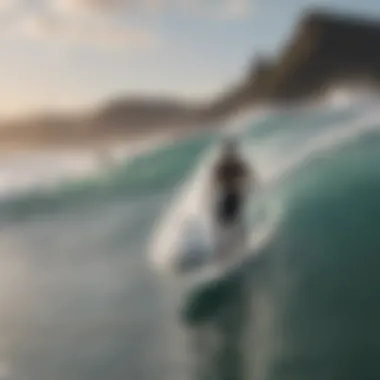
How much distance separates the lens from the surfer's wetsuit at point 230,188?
998 millimetres

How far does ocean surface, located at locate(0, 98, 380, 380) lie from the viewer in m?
0.95

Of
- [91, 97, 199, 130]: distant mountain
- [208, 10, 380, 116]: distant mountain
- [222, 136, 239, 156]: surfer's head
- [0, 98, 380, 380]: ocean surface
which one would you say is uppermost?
[208, 10, 380, 116]: distant mountain

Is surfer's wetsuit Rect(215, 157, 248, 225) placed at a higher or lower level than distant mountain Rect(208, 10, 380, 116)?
lower

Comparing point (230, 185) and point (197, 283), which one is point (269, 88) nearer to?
point (230, 185)

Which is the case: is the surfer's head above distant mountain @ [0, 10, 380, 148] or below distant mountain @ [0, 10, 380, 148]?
below

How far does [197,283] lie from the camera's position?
0.97m

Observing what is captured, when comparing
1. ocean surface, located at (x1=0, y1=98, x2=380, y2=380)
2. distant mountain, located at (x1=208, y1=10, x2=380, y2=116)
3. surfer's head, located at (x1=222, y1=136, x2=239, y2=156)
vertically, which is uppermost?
distant mountain, located at (x1=208, y1=10, x2=380, y2=116)

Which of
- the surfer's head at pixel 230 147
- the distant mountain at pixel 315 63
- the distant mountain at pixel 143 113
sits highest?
the distant mountain at pixel 315 63

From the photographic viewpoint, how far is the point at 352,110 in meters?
1.03

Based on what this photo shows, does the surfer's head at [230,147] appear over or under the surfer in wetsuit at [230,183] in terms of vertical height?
over

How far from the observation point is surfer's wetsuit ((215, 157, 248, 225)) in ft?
3.27

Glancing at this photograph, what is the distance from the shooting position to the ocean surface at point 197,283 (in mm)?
953

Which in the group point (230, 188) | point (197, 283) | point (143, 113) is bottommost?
point (197, 283)

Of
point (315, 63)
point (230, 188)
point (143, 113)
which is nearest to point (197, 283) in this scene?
point (230, 188)
